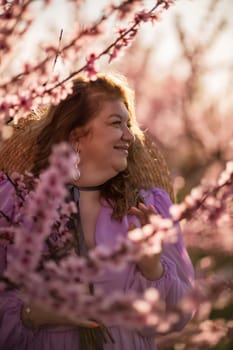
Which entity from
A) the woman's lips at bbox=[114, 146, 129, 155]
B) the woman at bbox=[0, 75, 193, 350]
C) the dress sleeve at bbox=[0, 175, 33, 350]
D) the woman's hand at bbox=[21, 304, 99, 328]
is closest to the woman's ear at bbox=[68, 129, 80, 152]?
the woman at bbox=[0, 75, 193, 350]

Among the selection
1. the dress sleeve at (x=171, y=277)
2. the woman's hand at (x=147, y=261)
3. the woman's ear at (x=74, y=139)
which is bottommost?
the dress sleeve at (x=171, y=277)

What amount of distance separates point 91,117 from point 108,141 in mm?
98

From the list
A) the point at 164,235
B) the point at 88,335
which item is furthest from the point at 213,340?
the point at 88,335

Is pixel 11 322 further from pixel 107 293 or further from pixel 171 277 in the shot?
pixel 171 277

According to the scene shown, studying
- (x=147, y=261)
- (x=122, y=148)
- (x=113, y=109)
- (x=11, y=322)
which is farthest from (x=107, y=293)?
(x=113, y=109)

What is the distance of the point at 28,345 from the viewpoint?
6.25 feet

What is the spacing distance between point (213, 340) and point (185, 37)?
20.2 ft

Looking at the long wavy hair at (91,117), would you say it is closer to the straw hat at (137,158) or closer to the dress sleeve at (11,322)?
the straw hat at (137,158)

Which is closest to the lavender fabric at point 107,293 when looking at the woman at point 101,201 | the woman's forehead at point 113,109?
the woman at point 101,201

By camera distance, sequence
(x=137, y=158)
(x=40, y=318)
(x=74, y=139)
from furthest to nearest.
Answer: (x=137, y=158) < (x=74, y=139) < (x=40, y=318)

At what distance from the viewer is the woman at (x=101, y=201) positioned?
188 cm

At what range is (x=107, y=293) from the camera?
1.83m

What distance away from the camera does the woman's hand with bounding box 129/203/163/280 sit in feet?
5.56

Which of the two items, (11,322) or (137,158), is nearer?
(11,322)
